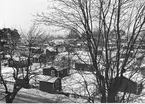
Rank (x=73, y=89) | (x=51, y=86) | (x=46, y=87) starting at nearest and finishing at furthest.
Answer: (x=73, y=89) < (x=51, y=86) < (x=46, y=87)

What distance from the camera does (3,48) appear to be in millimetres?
15859

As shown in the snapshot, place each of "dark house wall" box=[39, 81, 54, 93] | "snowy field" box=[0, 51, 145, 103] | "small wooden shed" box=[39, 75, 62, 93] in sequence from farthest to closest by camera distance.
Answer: "dark house wall" box=[39, 81, 54, 93], "small wooden shed" box=[39, 75, 62, 93], "snowy field" box=[0, 51, 145, 103]

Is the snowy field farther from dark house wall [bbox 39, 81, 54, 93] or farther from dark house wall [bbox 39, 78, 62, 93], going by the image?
dark house wall [bbox 39, 81, 54, 93]

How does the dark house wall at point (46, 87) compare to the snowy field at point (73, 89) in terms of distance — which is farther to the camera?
the dark house wall at point (46, 87)

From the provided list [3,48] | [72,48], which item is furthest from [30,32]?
[72,48]

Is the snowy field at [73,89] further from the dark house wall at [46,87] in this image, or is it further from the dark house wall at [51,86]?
the dark house wall at [46,87]

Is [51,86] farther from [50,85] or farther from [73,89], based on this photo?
[73,89]

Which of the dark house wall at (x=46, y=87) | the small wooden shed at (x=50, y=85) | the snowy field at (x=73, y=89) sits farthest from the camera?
the dark house wall at (x=46, y=87)

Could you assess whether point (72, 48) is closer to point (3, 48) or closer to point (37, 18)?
point (37, 18)

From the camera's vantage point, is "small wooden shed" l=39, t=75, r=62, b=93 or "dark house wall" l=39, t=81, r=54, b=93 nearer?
"small wooden shed" l=39, t=75, r=62, b=93

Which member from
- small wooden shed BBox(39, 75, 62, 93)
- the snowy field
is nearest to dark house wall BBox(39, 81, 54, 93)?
small wooden shed BBox(39, 75, 62, 93)

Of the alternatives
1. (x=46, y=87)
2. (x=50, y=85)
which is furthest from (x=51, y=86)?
(x=46, y=87)

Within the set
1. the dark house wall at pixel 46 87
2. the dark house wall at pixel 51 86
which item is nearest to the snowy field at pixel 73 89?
the dark house wall at pixel 51 86

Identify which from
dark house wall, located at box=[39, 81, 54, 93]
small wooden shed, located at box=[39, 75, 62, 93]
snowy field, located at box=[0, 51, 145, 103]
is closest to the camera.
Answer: snowy field, located at box=[0, 51, 145, 103]
